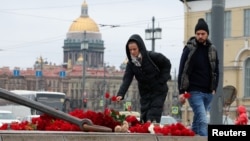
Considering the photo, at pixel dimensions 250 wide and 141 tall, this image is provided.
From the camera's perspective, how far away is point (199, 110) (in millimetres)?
8938

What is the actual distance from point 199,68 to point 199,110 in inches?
22.8

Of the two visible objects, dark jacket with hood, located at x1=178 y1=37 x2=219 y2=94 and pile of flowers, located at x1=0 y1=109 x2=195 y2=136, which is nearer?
pile of flowers, located at x1=0 y1=109 x2=195 y2=136

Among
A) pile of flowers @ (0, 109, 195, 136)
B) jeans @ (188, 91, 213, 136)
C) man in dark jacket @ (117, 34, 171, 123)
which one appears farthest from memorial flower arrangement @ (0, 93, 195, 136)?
jeans @ (188, 91, 213, 136)

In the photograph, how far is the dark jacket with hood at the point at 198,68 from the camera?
9164mm

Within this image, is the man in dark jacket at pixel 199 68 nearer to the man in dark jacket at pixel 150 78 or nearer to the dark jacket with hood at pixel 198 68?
the dark jacket with hood at pixel 198 68

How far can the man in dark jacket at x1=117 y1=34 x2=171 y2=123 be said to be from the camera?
29.0ft

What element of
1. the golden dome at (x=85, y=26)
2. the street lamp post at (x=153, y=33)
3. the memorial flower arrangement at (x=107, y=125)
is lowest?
the memorial flower arrangement at (x=107, y=125)

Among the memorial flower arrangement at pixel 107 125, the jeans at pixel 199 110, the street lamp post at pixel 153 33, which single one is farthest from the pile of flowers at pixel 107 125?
the street lamp post at pixel 153 33

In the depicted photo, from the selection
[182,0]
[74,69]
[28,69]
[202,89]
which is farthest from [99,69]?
[202,89]

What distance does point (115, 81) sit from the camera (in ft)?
492

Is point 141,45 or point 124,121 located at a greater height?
point 141,45

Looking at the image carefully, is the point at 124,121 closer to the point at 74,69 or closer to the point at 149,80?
the point at 149,80

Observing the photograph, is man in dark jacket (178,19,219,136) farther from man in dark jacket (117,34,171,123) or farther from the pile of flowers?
the pile of flowers

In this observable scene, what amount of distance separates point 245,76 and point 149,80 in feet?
137
